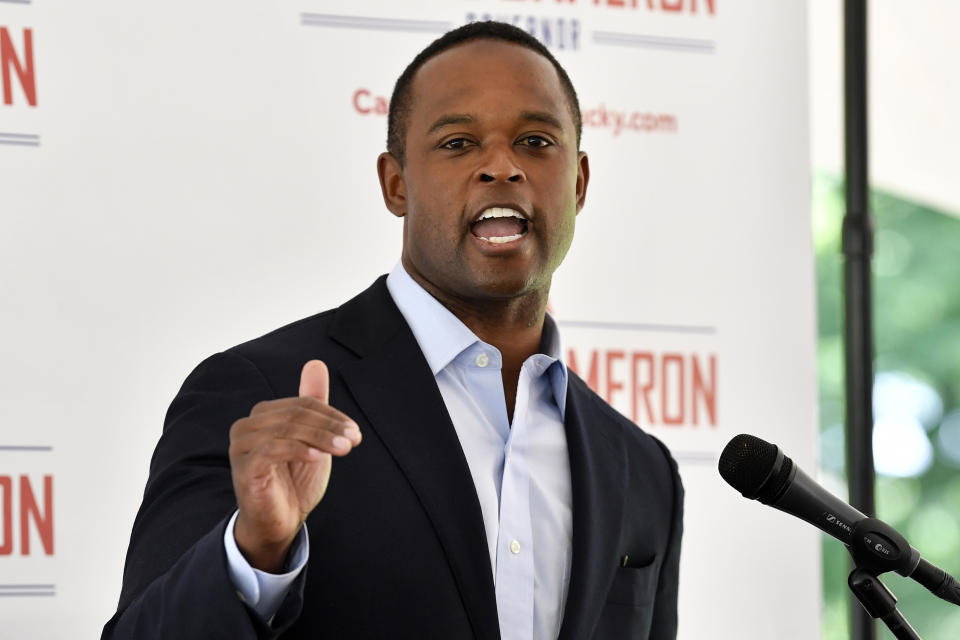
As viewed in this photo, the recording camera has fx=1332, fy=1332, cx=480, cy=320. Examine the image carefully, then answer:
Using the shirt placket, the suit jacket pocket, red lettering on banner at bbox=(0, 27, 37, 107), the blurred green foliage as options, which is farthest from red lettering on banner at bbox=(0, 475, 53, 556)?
the blurred green foliage

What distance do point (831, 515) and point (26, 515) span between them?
166 cm

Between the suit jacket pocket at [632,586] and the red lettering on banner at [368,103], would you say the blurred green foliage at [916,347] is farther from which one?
the suit jacket pocket at [632,586]

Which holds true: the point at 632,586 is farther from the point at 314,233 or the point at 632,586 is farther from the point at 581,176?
the point at 314,233

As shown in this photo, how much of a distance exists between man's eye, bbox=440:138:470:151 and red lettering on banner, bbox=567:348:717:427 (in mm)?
946

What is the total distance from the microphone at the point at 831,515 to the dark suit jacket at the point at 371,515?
0.44 metres

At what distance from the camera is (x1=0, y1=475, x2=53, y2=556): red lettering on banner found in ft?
8.70

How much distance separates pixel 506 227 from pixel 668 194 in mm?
1166

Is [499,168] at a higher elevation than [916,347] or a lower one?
lower

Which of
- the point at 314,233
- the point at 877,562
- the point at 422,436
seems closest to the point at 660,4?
the point at 314,233

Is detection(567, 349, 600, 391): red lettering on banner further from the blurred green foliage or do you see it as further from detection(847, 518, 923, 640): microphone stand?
the blurred green foliage

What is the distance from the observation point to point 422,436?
6.69 ft

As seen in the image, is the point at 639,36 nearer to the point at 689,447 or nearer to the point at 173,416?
the point at 689,447

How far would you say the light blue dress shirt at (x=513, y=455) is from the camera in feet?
6.79

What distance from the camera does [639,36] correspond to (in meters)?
3.27
